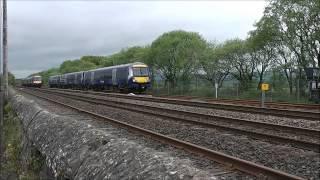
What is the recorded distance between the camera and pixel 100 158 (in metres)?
8.83

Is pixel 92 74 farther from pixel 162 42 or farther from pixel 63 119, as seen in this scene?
pixel 63 119

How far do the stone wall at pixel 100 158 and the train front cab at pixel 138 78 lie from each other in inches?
1180

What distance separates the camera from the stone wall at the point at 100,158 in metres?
7.23

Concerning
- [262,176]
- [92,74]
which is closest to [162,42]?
[92,74]

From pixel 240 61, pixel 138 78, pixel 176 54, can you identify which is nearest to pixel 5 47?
pixel 138 78

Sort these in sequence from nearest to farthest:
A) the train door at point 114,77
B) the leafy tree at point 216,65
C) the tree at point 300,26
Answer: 1. the tree at point 300,26
2. the train door at point 114,77
3. the leafy tree at point 216,65

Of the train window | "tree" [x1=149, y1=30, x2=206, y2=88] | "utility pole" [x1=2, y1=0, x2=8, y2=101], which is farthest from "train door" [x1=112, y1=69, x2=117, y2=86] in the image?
"utility pole" [x1=2, y1=0, x2=8, y2=101]

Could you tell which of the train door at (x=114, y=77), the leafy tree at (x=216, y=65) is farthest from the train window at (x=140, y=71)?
the leafy tree at (x=216, y=65)

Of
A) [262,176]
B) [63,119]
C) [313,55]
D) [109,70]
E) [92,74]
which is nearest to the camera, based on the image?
[262,176]

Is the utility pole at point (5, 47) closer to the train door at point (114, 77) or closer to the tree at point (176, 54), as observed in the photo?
the train door at point (114, 77)

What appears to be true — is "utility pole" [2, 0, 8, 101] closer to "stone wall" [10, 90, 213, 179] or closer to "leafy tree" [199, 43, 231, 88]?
"leafy tree" [199, 43, 231, 88]

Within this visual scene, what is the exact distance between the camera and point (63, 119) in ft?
48.1

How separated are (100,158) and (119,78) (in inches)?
1497

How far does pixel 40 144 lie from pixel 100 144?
352 centimetres
